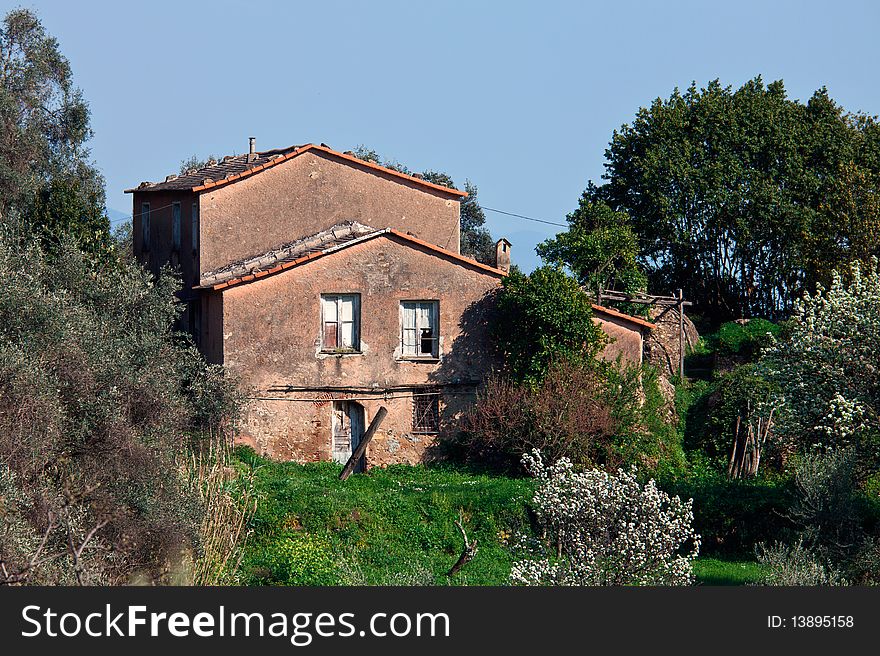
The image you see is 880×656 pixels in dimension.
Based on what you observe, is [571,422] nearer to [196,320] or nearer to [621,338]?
[621,338]

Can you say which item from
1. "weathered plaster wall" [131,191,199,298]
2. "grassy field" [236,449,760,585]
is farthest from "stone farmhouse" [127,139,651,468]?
"grassy field" [236,449,760,585]

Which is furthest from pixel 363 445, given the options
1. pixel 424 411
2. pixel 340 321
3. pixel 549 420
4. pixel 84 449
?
pixel 84 449

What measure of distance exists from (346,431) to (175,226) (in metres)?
8.20

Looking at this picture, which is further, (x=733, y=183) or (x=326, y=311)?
(x=733, y=183)

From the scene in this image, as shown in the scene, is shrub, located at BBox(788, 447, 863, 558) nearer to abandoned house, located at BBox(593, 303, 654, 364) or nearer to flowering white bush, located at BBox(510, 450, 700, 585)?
flowering white bush, located at BBox(510, 450, 700, 585)

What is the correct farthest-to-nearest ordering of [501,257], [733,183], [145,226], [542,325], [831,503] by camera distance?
1. [733,183]
2. [145,226]
3. [501,257]
4. [542,325]
5. [831,503]

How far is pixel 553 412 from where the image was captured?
1078 inches

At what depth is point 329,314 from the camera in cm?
2867

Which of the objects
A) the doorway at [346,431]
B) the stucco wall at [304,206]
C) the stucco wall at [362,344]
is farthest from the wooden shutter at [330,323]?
the stucco wall at [304,206]

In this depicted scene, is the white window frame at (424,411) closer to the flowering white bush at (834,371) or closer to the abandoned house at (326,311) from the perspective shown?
the abandoned house at (326,311)

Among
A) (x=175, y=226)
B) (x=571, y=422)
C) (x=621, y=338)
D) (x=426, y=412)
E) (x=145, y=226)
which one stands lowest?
(x=571, y=422)

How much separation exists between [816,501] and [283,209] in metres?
15.6

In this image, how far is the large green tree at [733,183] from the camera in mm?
43594

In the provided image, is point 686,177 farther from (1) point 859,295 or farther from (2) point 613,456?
(1) point 859,295
